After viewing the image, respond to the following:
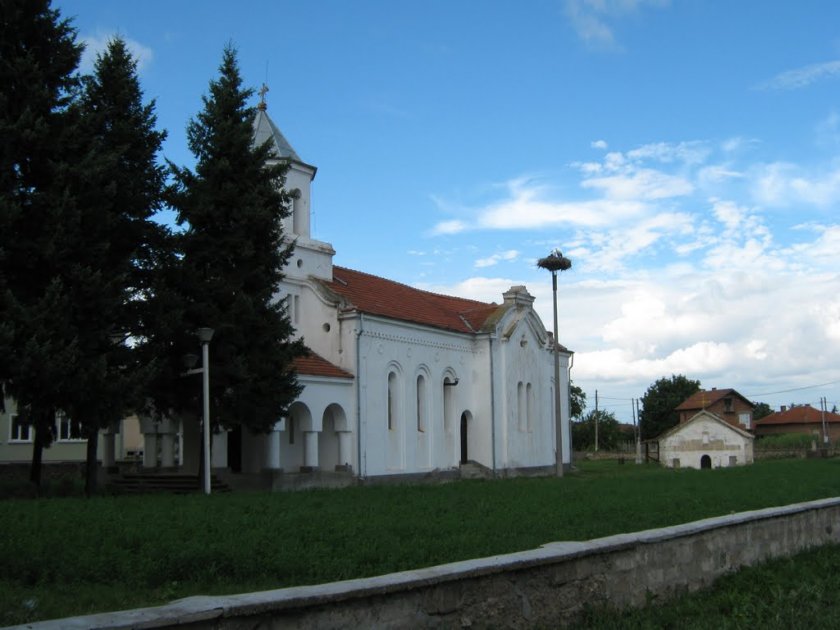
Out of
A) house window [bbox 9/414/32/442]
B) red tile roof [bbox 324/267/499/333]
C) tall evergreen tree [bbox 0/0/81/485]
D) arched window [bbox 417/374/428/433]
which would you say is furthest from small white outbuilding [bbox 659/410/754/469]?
tall evergreen tree [bbox 0/0/81/485]

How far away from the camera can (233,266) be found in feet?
80.8

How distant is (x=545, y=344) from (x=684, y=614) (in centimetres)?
3508

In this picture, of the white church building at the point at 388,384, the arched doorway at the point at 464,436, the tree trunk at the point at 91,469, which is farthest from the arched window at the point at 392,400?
the tree trunk at the point at 91,469

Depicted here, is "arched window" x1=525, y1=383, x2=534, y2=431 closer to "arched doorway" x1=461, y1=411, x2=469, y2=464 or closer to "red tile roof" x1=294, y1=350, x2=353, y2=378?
"arched doorway" x1=461, y1=411, x2=469, y2=464

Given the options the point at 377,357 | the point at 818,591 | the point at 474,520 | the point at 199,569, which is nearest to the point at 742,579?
the point at 818,591

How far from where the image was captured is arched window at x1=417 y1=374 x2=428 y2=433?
36219mm

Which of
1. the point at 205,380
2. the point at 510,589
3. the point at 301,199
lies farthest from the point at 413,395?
the point at 510,589

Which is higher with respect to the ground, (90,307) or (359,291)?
(359,291)

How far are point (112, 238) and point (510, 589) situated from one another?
57.0 ft

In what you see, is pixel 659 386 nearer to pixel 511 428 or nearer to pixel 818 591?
pixel 511 428

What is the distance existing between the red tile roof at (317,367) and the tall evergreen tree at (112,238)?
25.3 ft

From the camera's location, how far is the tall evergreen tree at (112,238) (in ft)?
65.0

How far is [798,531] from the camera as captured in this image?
13648 mm

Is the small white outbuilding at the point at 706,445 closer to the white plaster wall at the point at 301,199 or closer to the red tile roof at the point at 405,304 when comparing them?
the red tile roof at the point at 405,304
